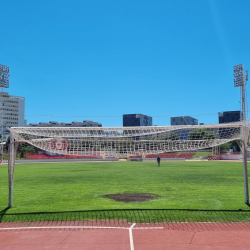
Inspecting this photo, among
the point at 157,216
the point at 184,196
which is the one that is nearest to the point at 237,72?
the point at 184,196

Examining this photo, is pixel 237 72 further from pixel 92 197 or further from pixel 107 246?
pixel 107 246

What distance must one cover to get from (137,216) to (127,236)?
1.94 m

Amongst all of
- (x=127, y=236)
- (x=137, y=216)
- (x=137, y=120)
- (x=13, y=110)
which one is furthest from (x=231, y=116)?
(x=127, y=236)

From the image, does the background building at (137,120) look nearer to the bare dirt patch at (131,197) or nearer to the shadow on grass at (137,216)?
the bare dirt patch at (131,197)

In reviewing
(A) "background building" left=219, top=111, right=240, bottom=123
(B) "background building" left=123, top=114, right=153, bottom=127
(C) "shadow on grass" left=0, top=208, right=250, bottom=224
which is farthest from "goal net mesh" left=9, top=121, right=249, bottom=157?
(B) "background building" left=123, top=114, right=153, bottom=127

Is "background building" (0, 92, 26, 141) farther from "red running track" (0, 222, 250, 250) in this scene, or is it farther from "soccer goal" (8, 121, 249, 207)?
"red running track" (0, 222, 250, 250)

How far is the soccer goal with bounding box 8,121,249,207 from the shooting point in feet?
37.6

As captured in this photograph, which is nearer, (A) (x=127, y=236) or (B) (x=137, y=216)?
(A) (x=127, y=236)

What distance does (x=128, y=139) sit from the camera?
1268cm

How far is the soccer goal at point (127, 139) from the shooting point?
11453 mm

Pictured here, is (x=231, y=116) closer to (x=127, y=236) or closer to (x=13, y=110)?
(x=13, y=110)

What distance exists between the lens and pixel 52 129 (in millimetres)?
11102

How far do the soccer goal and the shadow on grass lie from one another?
5.54 ft

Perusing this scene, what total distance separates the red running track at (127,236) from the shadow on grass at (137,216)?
0.42 metres
